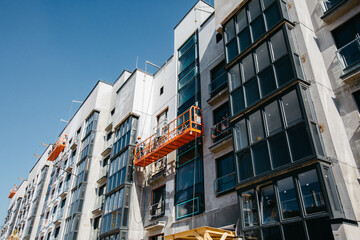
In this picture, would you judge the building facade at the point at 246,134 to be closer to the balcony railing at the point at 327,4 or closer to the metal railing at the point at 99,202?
the balcony railing at the point at 327,4

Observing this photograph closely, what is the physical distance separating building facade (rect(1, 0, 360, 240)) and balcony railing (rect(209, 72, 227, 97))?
9cm

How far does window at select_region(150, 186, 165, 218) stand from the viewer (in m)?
20.3

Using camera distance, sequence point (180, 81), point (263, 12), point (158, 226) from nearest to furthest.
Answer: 1. point (263, 12)
2. point (158, 226)
3. point (180, 81)

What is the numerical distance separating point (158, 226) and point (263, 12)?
14.1 metres

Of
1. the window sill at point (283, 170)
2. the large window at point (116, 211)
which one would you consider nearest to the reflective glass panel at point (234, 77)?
the window sill at point (283, 170)

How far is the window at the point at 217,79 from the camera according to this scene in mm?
18531

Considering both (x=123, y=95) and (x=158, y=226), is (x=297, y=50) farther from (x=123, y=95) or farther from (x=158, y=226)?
(x=123, y=95)

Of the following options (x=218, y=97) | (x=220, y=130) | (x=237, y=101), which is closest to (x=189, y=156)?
(x=220, y=130)

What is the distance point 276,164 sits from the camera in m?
11.5

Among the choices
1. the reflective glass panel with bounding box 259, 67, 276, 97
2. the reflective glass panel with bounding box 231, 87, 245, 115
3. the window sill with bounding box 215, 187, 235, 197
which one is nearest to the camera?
the reflective glass panel with bounding box 259, 67, 276, 97

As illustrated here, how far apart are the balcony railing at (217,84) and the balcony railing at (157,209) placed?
26.5 ft

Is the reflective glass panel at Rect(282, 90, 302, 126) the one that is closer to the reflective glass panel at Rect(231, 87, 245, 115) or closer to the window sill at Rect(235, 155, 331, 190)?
the window sill at Rect(235, 155, 331, 190)

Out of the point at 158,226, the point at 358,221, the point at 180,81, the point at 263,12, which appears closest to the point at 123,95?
the point at 180,81

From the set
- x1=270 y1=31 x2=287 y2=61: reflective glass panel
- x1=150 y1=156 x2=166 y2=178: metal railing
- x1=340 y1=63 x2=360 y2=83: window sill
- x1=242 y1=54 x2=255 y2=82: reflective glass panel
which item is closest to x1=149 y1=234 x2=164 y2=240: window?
x1=150 y1=156 x2=166 y2=178: metal railing
